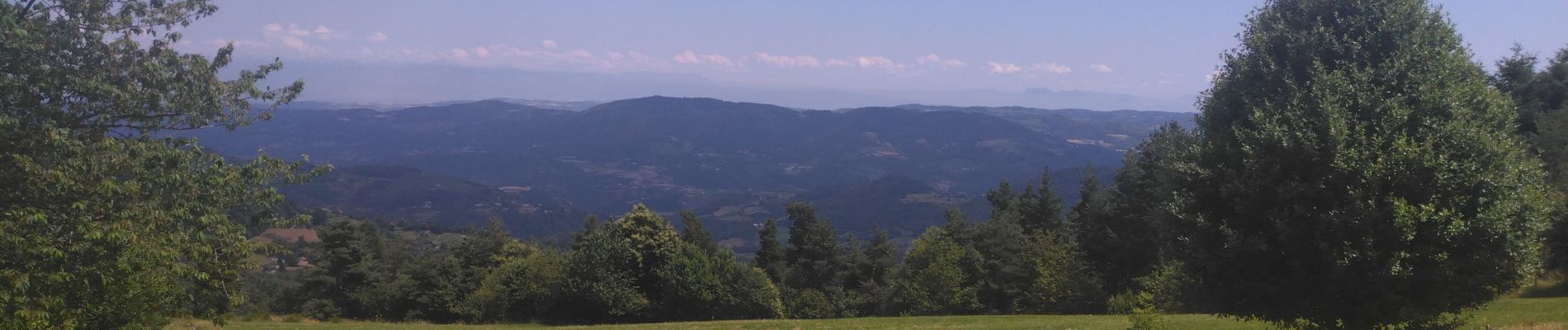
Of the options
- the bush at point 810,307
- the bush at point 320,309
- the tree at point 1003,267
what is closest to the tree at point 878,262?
the bush at point 810,307

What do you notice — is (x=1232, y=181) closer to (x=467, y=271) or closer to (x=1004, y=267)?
(x=1004, y=267)

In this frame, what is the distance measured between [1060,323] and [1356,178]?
15.9 metres

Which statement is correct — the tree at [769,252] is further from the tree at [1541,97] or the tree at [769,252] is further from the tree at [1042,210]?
the tree at [1541,97]

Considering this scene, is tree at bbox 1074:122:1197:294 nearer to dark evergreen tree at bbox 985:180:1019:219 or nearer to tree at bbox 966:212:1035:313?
tree at bbox 966:212:1035:313

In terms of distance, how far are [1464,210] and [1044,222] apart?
186 ft

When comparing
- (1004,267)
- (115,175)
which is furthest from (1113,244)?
(115,175)

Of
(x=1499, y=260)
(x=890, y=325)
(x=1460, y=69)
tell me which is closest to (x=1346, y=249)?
(x=1499, y=260)

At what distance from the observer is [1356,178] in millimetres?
10352

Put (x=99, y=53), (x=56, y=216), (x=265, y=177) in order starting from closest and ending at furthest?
(x=56, y=216)
(x=99, y=53)
(x=265, y=177)

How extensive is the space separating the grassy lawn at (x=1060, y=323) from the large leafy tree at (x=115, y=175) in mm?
9102

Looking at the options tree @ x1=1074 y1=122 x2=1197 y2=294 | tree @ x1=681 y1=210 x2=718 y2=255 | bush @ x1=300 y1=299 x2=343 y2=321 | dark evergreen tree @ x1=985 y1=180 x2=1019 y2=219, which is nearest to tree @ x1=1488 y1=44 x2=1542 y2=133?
tree @ x1=1074 y1=122 x2=1197 y2=294

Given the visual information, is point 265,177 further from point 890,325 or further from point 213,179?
point 890,325

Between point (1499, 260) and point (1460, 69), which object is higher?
point (1460, 69)

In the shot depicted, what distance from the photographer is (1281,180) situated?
11133 mm
